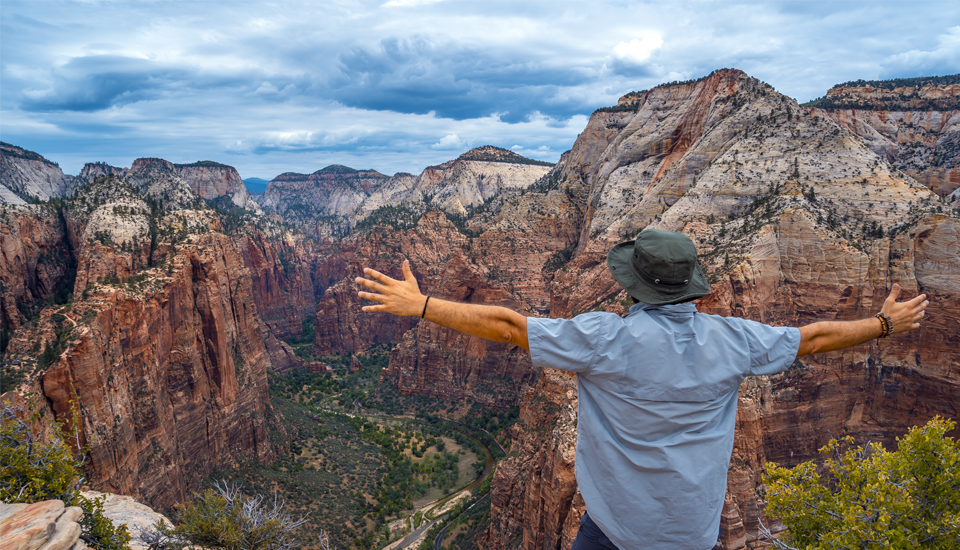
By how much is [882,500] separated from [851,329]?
17.8 ft

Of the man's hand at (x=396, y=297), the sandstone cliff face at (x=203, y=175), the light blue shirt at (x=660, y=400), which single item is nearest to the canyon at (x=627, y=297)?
the light blue shirt at (x=660, y=400)

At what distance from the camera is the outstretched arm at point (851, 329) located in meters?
4.61

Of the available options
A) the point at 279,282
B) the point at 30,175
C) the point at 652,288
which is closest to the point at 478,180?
the point at 279,282

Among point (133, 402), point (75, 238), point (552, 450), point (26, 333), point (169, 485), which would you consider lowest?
point (169, 485)

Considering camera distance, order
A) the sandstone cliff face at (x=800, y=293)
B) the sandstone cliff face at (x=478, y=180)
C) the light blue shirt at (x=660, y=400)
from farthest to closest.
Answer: the sandstone cliff face at (x=478, y=180), the sandstone cliff face at (x=800, y=293), the light blue shirt at (x=660, y=400)

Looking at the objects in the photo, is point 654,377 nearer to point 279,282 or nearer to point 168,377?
point 168,377

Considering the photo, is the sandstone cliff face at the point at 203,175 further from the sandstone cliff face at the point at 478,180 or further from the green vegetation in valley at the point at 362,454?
the green vegetation in valley at the point at 362,454

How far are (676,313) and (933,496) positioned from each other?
29.3ft

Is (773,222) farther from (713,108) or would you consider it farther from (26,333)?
(26,333)

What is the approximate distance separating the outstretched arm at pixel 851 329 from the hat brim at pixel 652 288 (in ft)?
4.47

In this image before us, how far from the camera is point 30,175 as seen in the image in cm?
9950

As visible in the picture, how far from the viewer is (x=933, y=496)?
27.5 feet

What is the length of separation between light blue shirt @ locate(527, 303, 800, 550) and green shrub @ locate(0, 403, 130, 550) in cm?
1042

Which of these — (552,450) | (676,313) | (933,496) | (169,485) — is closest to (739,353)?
(676,313)
